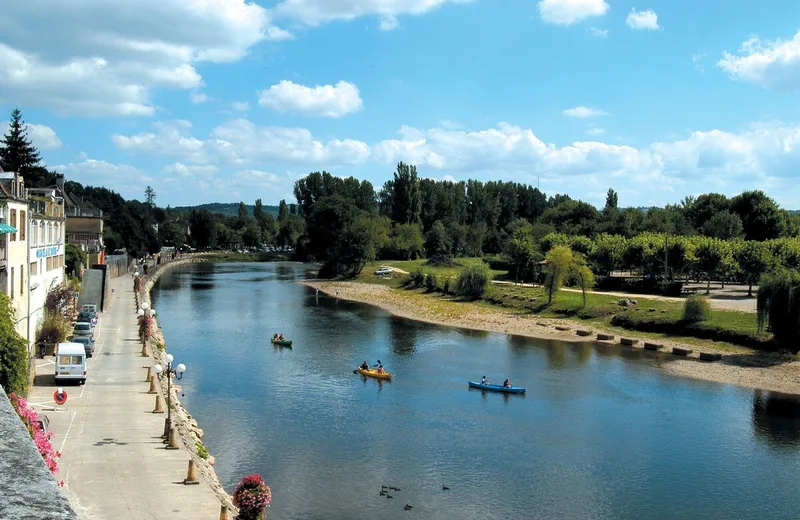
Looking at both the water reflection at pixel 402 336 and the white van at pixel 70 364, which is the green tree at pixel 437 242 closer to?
the water reflection at pixel 402 336

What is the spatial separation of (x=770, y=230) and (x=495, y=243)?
190ft

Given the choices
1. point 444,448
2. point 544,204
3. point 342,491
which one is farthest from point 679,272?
point 544,204

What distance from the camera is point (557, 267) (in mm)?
78688

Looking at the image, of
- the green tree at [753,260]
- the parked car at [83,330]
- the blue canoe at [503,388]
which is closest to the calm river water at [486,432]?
the blue canoe at [503,388]

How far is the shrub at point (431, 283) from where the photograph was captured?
333ft

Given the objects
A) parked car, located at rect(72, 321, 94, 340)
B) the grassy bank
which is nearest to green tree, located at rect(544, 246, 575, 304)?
the grassy bank

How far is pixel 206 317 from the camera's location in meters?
76.9

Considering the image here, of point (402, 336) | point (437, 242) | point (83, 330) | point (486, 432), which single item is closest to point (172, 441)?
point (486, 432)

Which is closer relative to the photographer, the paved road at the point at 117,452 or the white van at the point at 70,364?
the paved road at the point at 117,452

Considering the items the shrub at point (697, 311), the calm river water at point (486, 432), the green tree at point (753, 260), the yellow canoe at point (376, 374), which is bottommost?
the calm river water at point (486, 432)

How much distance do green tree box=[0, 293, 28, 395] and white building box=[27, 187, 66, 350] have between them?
483 inches

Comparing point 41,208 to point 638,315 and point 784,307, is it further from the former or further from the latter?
point 784,307

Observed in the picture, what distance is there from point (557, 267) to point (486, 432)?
146 feet

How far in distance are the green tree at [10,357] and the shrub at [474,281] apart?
6707 cm
